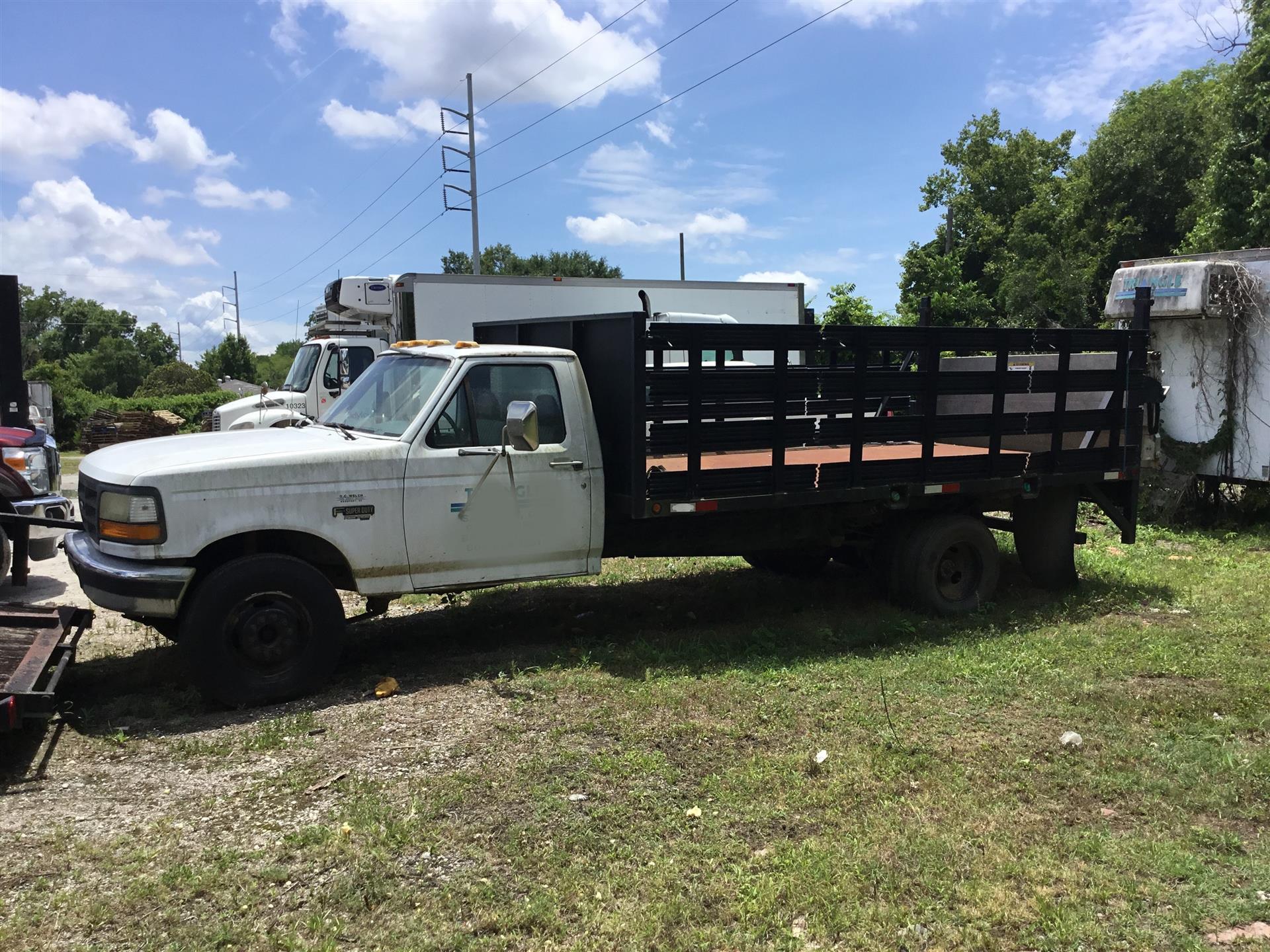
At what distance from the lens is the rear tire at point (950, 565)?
735 centimetres

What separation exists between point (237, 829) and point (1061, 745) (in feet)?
13.0

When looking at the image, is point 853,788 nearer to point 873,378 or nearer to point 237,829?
point 237,829

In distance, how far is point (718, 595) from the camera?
327 inches

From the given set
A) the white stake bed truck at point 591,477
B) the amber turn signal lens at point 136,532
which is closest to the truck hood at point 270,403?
the white stake bed truck at point 591,477

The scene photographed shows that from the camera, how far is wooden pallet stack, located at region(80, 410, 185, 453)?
27.6 metres

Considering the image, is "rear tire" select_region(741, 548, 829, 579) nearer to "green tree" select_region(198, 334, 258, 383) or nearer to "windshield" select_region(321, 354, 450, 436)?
"windshield" select_region(321, 354, 450, 436)

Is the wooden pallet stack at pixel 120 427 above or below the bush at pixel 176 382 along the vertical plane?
below

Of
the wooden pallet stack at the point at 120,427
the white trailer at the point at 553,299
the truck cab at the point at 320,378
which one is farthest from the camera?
the wooden pallet stack at the point at 120,427

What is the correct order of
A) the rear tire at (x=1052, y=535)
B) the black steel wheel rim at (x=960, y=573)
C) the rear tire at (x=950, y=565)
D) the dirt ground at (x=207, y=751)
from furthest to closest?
1. the rear tire at (x=1052, y=535)
2. the black steel wheel rim at (x=960, y=573)
3. the rear tire at (x=950, y=565)
4. the dirt ground at (x=207, y=751)

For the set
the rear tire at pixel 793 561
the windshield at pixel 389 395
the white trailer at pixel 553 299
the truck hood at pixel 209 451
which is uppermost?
the white trailer at pixel 553 299

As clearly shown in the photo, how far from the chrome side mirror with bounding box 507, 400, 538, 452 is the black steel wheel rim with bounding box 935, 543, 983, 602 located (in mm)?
3716

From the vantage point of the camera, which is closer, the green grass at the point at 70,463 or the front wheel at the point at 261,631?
the front wheel at the point at 261,631

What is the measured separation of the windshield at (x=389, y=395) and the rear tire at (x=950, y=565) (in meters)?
3.91

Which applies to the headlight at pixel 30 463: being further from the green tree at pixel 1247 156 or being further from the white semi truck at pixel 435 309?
the green tree at pixel 1247 156
